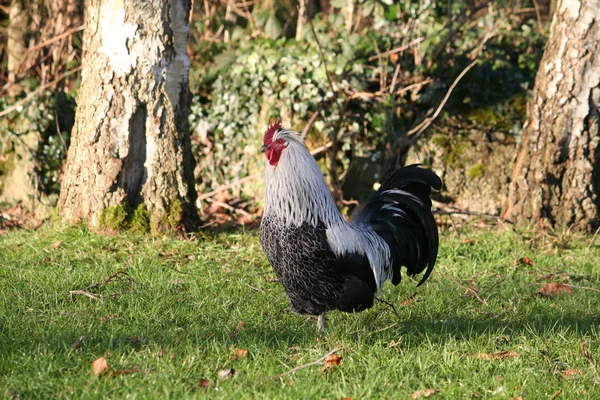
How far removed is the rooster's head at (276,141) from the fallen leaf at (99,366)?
157 cm

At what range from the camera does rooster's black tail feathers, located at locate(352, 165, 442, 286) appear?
4703 millimetres

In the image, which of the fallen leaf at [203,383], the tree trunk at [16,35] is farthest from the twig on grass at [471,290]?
the tree trunk at [16,35]

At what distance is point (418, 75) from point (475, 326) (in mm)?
4530

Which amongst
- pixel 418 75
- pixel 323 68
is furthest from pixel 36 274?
pixel 418 75

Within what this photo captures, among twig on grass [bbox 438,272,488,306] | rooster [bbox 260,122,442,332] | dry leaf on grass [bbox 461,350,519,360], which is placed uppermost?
rooster [bbox 260,122,442,332]

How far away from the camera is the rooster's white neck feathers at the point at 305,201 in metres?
4.27

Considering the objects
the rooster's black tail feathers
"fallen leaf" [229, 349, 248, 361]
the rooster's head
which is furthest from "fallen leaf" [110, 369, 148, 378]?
the rooster's black tail feathers

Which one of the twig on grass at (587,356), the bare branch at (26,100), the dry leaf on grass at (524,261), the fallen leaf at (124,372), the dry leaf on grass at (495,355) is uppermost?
the bare branch at (26,100)

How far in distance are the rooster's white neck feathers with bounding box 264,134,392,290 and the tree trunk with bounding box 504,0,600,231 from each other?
3.62 metres

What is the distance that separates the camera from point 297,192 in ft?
14.1

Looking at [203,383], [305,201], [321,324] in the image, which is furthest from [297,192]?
[203,383]

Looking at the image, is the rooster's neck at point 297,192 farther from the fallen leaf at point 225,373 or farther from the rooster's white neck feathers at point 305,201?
the fallen leaf at point 225,373

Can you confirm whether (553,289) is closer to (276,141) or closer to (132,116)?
(276,141)

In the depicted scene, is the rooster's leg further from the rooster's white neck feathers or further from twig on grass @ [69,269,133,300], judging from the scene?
twig on grass @ [69,269,133,300]
